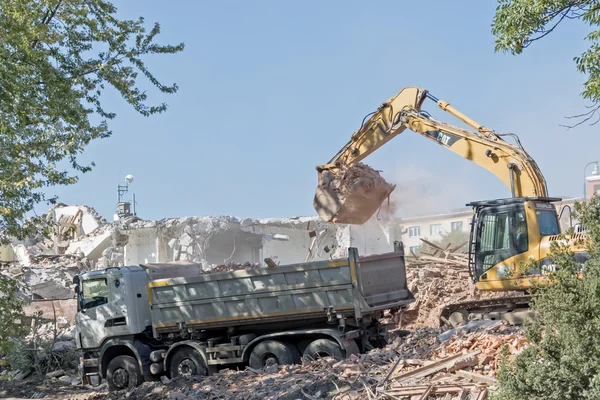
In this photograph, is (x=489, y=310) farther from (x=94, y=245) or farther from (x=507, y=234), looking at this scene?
(x=94, y=245)

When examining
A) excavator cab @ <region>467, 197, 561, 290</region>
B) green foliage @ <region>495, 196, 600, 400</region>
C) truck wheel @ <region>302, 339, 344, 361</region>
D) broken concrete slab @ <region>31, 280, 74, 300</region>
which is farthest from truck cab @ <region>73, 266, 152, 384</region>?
broken concrete slab @ <region>31, 280, 74, 300</region>

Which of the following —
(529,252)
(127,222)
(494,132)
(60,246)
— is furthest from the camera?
(60,246)

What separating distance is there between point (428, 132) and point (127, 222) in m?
19.5

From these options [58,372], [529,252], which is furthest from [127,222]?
[529,252]

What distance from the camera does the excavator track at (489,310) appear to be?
14.8m

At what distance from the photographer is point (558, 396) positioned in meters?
5.97

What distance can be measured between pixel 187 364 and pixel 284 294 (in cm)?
275

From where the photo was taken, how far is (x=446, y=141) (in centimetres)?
1562

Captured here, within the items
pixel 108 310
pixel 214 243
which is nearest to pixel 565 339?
pixel 108 310

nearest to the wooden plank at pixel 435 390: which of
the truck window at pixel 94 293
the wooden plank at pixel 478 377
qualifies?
the wooden plank at pixel 478 377

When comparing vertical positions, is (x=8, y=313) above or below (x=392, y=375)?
above

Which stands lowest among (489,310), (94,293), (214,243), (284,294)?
(489,310)

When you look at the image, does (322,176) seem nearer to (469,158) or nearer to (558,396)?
(469,158)

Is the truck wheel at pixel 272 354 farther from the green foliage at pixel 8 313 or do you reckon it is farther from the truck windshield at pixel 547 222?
the truck windshield at pixel 547 222
